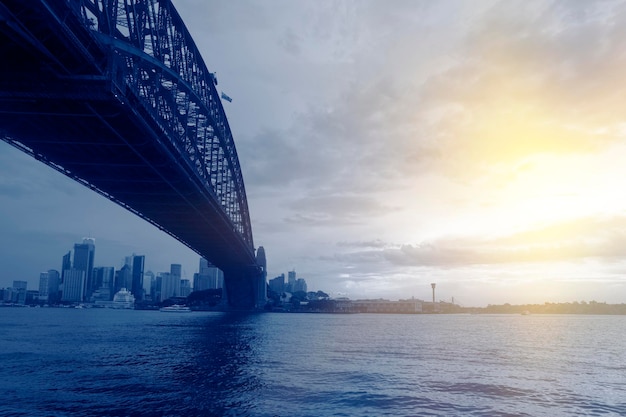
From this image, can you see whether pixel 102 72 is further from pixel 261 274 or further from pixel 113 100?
→ pixel 261 274

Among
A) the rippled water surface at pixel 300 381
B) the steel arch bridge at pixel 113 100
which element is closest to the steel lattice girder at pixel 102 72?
the steel arch bridge at pixel 113 100

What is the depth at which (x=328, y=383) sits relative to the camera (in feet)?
102

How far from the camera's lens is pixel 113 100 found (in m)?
28.4

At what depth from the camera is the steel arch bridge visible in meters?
24.1

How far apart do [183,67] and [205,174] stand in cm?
1527

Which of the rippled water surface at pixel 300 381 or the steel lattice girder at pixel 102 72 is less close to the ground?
the steel lattice girder at pixel 102 72

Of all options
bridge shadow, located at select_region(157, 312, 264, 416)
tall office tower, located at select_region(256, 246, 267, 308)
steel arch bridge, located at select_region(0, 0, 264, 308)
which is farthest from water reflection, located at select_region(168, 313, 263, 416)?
tall office tower, located at select_region(256, 246, 267, 308)

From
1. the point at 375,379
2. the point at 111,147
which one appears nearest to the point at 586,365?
the point at 375,379

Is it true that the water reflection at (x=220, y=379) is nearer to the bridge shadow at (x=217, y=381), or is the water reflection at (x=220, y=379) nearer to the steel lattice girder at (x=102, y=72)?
the bridge shadow at (x=217, y=381)

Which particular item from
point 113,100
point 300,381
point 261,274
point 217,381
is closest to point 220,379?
point 217,381

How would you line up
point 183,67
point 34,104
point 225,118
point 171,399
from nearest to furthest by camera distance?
point 171,399 < point 34,104 < point 183,67 < point 225,118

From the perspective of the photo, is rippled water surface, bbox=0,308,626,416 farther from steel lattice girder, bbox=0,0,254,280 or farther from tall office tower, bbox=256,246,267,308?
tall office tower, bbox=256,246,267,308

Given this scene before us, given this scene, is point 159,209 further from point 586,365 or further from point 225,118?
point 586,365

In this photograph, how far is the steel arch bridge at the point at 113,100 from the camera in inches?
950
